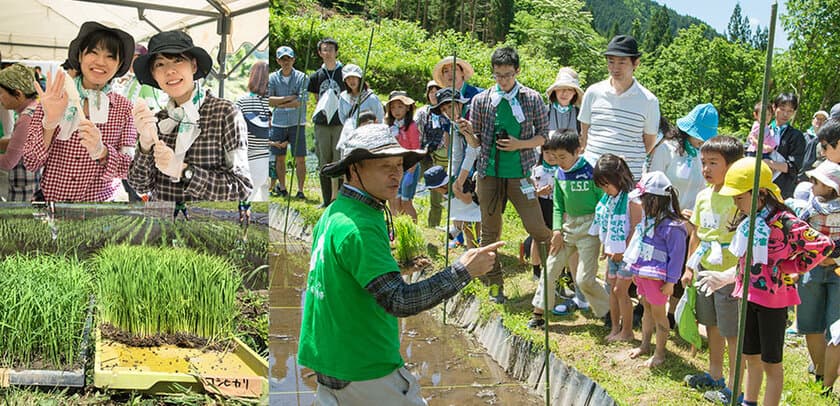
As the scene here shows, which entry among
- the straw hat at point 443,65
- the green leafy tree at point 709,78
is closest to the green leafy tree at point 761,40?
the green leafy tree at point 709,78

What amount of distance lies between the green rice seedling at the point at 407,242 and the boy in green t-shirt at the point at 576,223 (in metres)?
1.48

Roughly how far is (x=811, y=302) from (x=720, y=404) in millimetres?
733

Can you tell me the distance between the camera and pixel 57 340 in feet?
12.9

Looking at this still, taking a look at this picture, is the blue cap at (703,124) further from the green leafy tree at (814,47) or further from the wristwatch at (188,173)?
the green leafy tree at (814,47)

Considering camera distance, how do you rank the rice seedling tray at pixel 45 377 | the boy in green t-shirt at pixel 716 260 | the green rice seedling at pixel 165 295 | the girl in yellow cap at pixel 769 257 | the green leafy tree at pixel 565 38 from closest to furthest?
the girl in yellow cap at pixel 769 257
the boy in green t-shirt at pixel 716 260
the rice seedling tray at pixel 45 377
the green rice seedling at pixel 165 295
the green leafy tree at pixel 565 38

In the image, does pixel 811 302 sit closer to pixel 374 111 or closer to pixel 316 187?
pixel 374 111

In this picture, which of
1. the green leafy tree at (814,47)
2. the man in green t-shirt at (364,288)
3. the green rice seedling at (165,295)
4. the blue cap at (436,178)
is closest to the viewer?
the man in green t-shirt at (364,288)

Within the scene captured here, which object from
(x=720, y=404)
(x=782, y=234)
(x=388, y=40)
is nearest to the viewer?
(x=782, y=234)

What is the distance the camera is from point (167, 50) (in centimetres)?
395

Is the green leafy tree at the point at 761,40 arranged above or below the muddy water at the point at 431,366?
above

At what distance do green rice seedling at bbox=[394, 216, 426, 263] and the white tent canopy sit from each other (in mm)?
2341

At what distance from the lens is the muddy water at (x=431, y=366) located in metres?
4.14

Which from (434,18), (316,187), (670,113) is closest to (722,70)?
(670,113)

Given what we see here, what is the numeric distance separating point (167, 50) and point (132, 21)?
199mm
